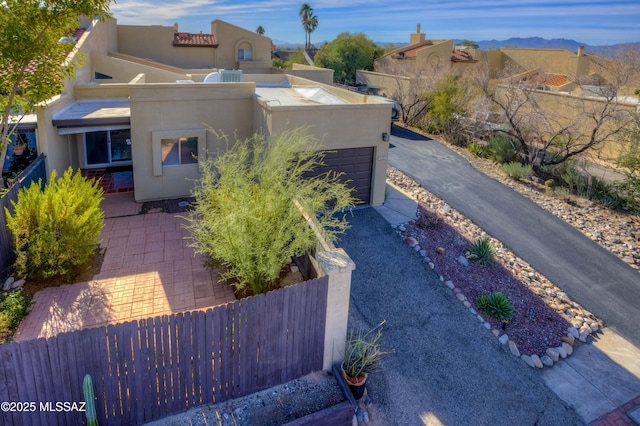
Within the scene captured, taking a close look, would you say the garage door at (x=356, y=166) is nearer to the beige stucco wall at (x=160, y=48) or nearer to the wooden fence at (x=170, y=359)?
the wooden fence at (x=170, y=359)

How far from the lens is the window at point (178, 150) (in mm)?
15781

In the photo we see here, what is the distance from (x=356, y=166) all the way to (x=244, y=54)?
948 inches

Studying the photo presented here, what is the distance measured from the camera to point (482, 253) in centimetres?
1434

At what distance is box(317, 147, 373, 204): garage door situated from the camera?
52.4 feet

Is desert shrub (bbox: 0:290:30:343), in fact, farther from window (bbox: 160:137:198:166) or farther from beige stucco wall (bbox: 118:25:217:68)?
beige stucco wall (bbox: 118:25:217:68)

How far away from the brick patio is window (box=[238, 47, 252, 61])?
25.9m

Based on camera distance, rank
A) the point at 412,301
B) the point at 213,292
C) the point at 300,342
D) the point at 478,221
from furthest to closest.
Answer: the point at 478,221, the point at 412,301, the point at 213,292, the point at 300,342

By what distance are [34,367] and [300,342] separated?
4122 millimetres

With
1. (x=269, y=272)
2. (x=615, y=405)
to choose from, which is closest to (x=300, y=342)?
(x=269, y=272)

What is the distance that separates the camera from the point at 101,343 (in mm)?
6352

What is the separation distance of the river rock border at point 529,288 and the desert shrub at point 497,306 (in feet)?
1.04

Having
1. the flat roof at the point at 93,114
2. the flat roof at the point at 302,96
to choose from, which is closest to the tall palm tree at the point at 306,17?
the flat roof at the point at 302,96

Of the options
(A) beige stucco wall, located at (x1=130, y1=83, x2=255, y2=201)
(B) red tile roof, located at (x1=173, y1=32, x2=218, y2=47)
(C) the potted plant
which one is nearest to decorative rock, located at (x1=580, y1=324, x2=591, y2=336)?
(C) the potted plant

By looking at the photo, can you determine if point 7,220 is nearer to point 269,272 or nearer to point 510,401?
point 269,272
